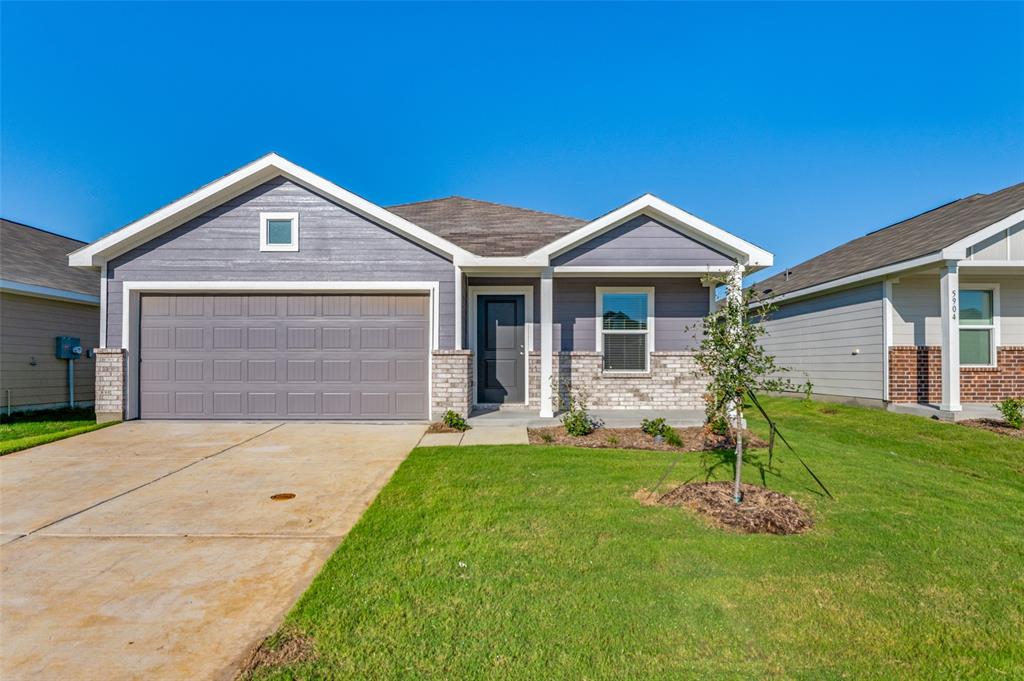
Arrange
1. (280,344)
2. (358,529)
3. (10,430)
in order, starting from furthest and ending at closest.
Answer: (280,344) → (10,430) → (358,529)

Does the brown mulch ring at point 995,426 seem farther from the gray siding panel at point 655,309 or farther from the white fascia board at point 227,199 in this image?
the white fascia board at point 227,199

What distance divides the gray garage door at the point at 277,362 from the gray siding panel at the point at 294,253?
1.73ft

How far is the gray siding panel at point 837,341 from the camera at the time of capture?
36.2 ft

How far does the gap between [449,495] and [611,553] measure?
187 centimetres

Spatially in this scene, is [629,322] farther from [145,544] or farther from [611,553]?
[145,544]

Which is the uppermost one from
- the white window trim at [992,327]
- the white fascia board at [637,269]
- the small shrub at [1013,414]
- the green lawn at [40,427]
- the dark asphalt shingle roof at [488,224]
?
the dark asphalt shingle roof at [488,224]

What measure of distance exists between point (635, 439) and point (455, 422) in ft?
9.75

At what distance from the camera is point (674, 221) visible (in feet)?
31.1

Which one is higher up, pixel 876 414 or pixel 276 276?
pixel 276 276

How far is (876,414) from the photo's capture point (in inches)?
404

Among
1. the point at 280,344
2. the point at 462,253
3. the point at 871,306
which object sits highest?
the point at 462,253

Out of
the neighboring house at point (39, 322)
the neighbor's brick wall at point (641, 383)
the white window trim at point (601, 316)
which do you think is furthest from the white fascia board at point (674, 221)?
the neighboring house at point (39, 322)

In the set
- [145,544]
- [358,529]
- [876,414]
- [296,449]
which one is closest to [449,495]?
[358,529]

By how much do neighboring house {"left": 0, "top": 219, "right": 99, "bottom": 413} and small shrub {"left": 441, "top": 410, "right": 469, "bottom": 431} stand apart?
30.7 ft
